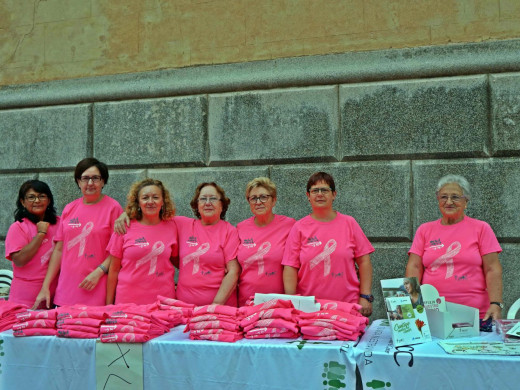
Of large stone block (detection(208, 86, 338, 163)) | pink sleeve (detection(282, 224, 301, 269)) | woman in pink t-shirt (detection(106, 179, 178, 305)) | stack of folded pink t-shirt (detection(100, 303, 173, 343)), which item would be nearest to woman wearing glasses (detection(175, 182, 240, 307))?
woman in pink t-shirt (detection(106, 179, 178, 305))

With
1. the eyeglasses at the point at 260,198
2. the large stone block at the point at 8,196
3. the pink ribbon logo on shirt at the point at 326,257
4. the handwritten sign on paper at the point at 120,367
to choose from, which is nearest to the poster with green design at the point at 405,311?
the pink ribbon logo on shirt at the point at 326,257

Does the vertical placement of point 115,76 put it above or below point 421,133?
above

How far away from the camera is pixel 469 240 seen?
3707mm

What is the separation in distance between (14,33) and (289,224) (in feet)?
15.4

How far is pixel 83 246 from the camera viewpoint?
4.42 metres

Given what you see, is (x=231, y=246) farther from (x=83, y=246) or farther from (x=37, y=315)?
(x=37, y=315)

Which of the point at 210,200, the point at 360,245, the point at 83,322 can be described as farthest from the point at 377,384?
the point at 210,200

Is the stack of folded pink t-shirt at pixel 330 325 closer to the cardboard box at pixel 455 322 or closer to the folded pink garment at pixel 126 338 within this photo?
the cardboard box at pixel 455 322

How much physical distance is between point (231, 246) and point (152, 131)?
8.06 ft

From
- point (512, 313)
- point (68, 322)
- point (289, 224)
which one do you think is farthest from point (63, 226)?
point (512, 313)

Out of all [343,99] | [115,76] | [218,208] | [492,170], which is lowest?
[218,208]

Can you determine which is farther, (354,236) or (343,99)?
(343,99)

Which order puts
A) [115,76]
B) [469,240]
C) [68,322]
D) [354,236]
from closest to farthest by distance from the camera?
1. [68,322]
2. [469,240]
3. [354,236]
4. [115,76]

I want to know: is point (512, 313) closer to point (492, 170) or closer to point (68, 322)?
point (492, 170)
